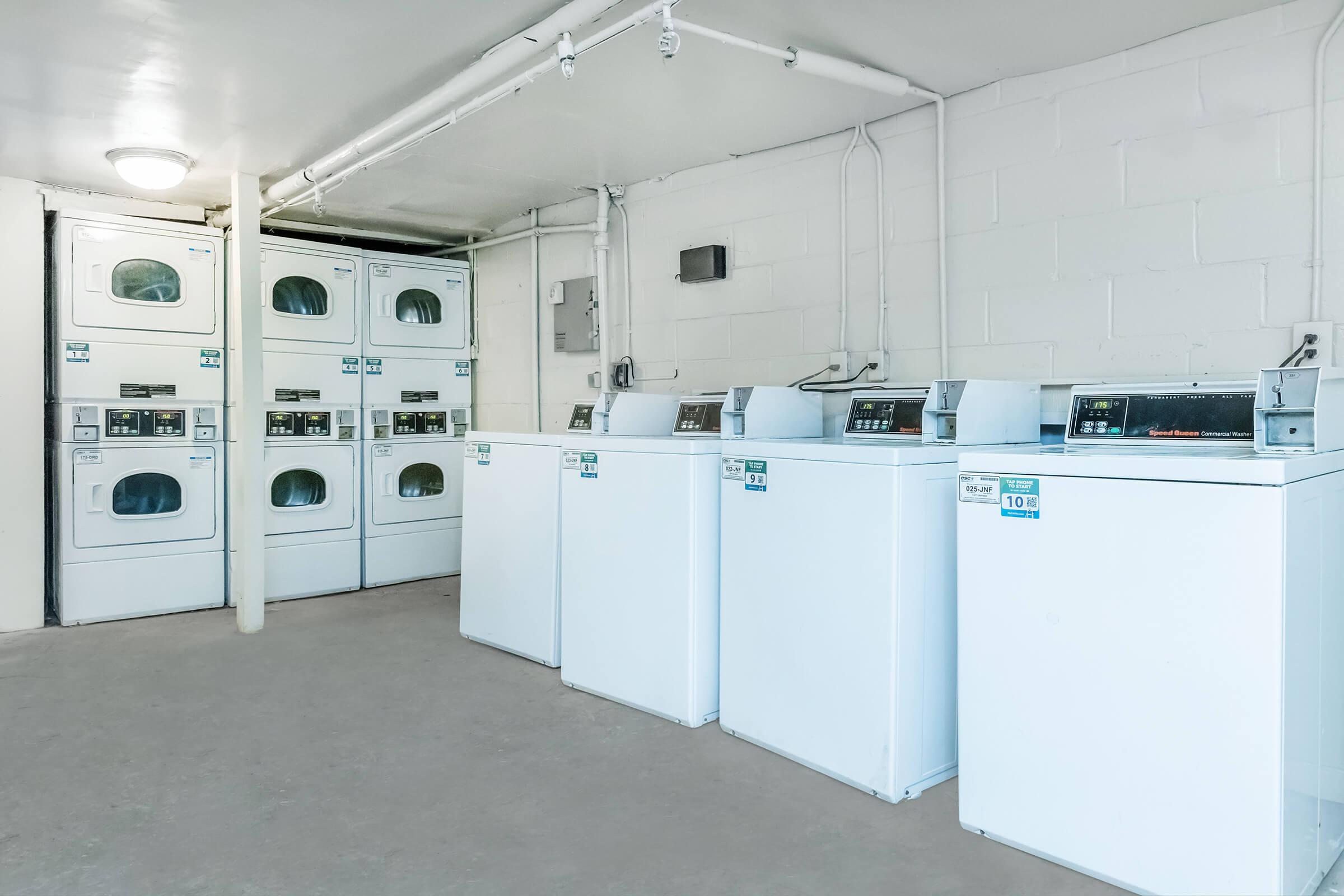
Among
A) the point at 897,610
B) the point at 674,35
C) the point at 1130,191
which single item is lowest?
the point at 897,610

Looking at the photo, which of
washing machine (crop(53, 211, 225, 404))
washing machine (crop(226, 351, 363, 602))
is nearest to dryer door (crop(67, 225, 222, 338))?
washing machine (crop(53, 211, 225, 404))

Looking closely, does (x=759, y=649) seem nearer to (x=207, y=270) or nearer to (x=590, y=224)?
(x=590, y=224)

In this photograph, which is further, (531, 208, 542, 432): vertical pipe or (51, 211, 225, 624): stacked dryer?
(531, 208, 542, 432): vertical pipe

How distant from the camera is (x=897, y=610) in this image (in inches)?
93.4

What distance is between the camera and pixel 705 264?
14.0 ft

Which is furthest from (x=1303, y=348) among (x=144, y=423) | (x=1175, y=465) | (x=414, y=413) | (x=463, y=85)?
(x=144, y=423)

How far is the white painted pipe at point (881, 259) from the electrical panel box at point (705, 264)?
0.87 m

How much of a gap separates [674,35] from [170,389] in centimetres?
375

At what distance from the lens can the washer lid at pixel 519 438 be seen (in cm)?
368

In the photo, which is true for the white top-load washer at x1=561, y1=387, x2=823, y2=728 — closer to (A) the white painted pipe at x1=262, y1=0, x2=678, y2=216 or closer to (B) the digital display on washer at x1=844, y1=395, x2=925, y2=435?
(B) the digital display on washer at x1=844, y1=395, x2=925, y2=435

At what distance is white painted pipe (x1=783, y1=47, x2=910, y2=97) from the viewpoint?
112 inches

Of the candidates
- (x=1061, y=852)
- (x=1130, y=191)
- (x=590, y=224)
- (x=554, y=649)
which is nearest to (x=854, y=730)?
(x=1061, y=852)

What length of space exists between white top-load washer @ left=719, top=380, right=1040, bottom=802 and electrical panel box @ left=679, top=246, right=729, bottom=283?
157 centimetres

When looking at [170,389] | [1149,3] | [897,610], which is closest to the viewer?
[897,610]
